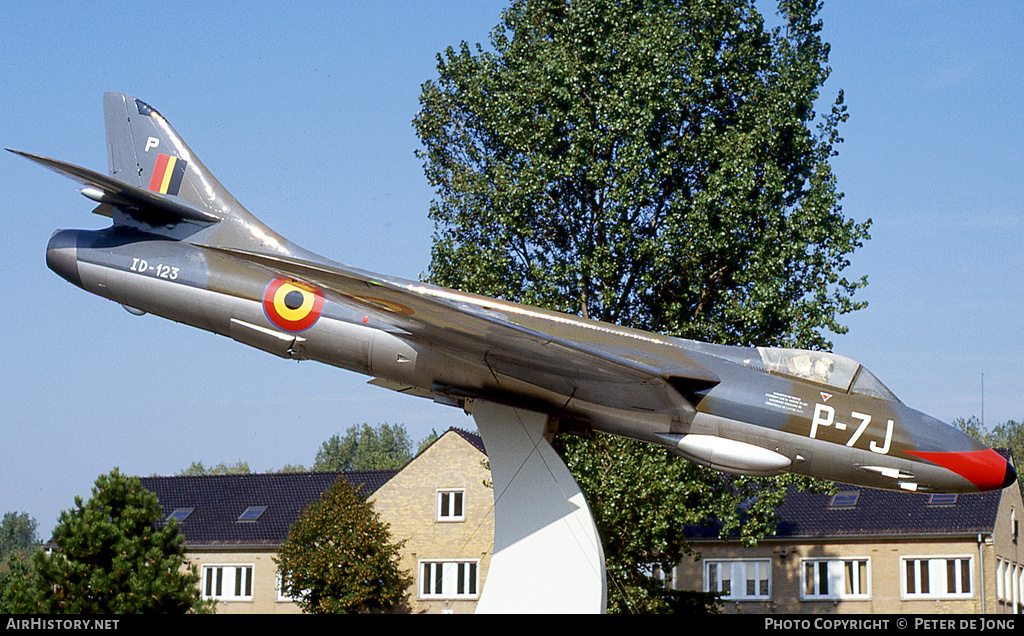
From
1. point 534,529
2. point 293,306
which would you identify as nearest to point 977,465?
point 534,529

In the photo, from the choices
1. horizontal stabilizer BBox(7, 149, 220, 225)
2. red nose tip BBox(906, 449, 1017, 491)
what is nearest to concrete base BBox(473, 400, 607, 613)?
red nose tip BBox(906, 449, 1017, 491)

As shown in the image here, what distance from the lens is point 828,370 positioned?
41.2 ft

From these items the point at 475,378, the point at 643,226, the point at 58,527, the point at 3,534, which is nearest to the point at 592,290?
the point at 643,226

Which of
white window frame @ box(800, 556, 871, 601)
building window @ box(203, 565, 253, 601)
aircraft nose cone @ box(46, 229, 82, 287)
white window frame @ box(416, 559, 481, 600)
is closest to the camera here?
aircraft nose cone @ box(46, 229, 82, 287)

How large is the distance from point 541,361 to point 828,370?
3.75 meters

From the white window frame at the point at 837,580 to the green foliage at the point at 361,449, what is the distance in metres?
73.9

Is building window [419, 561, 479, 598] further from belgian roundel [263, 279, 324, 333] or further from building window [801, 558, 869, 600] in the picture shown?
belgian roundel [263, 279, 324, 333]

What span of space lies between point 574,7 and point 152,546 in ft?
50.1

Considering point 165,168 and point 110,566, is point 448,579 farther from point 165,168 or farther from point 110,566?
point 165,168

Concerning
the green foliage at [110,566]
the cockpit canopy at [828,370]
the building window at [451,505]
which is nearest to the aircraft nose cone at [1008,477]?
the cockpit canopy at [828,370]

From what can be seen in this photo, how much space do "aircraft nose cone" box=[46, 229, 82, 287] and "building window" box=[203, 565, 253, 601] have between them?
2835 centimetres

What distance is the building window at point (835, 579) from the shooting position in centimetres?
3416

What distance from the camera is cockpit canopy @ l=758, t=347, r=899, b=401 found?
1247cm

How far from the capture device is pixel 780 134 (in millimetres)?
20969
